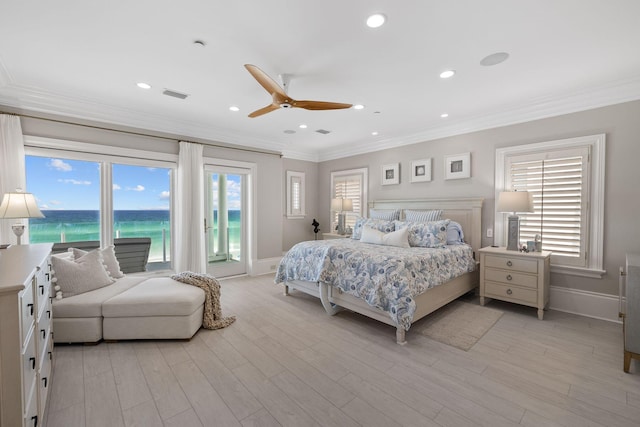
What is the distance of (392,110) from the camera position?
3961 millimetres

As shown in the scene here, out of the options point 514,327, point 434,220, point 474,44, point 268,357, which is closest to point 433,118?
point 434,220

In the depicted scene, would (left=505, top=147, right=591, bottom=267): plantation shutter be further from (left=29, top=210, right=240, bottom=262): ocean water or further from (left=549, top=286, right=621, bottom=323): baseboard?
(left=29, top=210, right=240, bottom=262): ocean water

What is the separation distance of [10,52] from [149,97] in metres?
1.22

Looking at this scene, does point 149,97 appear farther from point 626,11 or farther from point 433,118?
point 626,11

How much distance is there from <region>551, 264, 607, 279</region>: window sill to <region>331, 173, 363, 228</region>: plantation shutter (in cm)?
331

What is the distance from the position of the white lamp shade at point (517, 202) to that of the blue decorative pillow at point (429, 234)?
2.52ft

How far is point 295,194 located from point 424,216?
10.0 ft

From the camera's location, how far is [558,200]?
3539mm

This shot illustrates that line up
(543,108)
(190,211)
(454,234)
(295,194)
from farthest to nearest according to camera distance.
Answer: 1. (295,194)
2. (190,211)
3. (454,234)
4. (543,108)

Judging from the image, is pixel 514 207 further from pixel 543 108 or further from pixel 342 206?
pixel 342 206

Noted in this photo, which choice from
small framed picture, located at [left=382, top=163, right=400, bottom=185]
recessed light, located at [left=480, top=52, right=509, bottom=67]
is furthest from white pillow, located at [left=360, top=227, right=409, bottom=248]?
recessed light, located at [left=480, top=52, right=509, bottom=67]

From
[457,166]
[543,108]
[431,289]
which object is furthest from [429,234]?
[543,108]

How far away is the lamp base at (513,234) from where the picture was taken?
3.63 m

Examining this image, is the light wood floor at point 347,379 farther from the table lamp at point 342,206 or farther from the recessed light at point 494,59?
the table lamp at point 342,206
